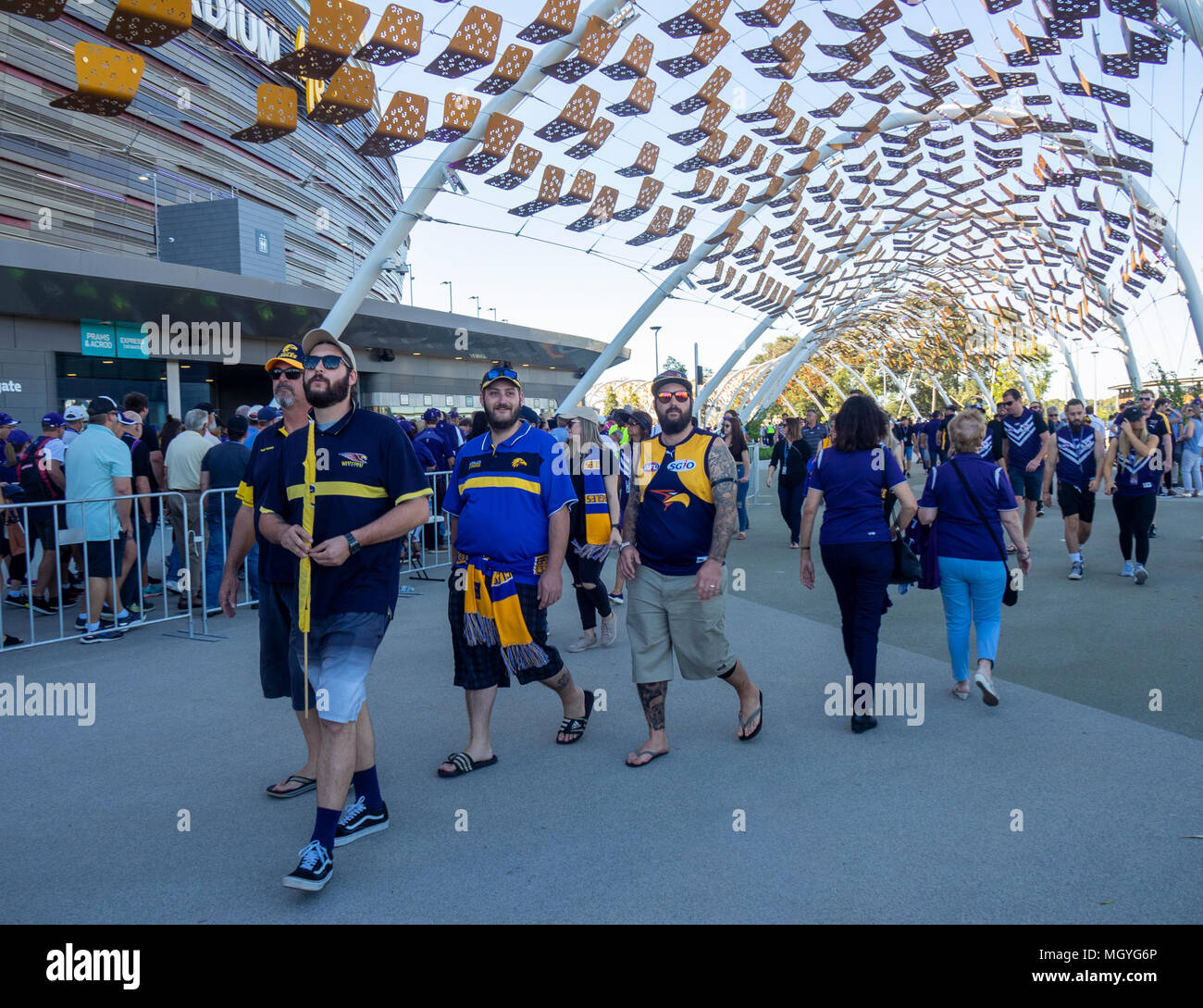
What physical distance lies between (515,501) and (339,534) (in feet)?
3.94

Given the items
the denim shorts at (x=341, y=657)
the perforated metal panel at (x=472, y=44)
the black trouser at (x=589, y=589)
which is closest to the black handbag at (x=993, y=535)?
the black trouser at (x=589, y=589)

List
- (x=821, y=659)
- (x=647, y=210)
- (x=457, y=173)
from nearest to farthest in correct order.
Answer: (x=821, y=659), (x=457, y=173), (x=647, y=210)

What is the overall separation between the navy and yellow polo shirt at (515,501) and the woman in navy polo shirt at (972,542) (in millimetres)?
2696

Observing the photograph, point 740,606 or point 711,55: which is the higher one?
point 711,55

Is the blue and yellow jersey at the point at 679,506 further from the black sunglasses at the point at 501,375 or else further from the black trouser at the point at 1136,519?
the black trouser at the point at 1136,519

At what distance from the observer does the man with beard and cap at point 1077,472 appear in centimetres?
968

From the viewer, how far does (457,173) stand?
1282 centimetres

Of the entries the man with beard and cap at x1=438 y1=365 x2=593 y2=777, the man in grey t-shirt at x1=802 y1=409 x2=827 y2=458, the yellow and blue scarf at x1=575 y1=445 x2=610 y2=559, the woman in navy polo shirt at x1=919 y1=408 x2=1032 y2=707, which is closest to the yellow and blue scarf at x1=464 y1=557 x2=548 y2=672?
the man with beard and cap at x1=438 y1=365 x2=593 y2=777

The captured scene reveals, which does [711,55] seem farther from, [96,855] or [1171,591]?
[96,855]

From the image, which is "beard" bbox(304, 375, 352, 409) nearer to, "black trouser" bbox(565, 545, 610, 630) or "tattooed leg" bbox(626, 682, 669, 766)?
"tattooed leg" bbox(626, 682, 669, 766)

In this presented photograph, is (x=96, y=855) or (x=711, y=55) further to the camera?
(x=711, y=55)
